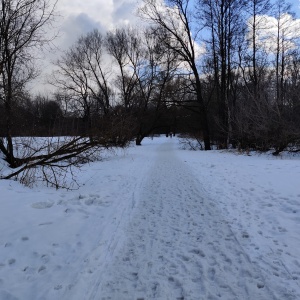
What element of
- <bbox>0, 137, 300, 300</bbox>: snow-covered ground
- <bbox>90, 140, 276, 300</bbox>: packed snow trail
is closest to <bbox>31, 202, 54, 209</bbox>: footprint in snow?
<bbox>0, 137, 300, 300</bbox>: snow-covered ground

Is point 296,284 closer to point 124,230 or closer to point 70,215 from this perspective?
point 124,230

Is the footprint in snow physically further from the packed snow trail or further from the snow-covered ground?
the packed snow trail

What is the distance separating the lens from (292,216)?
5312mm

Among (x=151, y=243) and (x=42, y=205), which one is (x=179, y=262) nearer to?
(x=151, y=243)

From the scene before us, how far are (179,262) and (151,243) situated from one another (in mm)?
726

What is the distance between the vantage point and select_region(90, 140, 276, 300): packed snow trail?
3.10 m

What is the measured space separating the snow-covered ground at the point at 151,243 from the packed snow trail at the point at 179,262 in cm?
1

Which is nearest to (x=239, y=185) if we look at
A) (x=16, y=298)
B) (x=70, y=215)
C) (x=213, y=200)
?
(x=213, y=200)

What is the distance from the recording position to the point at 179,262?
3748 mm

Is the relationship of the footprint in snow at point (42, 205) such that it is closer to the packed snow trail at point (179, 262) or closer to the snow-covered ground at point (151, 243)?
the snow-covered ground at point (151, 243)

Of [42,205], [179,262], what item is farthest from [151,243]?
[42,205]

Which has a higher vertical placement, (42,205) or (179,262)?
Answer: (42,205)

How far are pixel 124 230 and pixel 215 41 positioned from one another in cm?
2394

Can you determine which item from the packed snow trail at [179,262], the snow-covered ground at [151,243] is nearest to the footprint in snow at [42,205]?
the snow-covered ground at [151,243]
